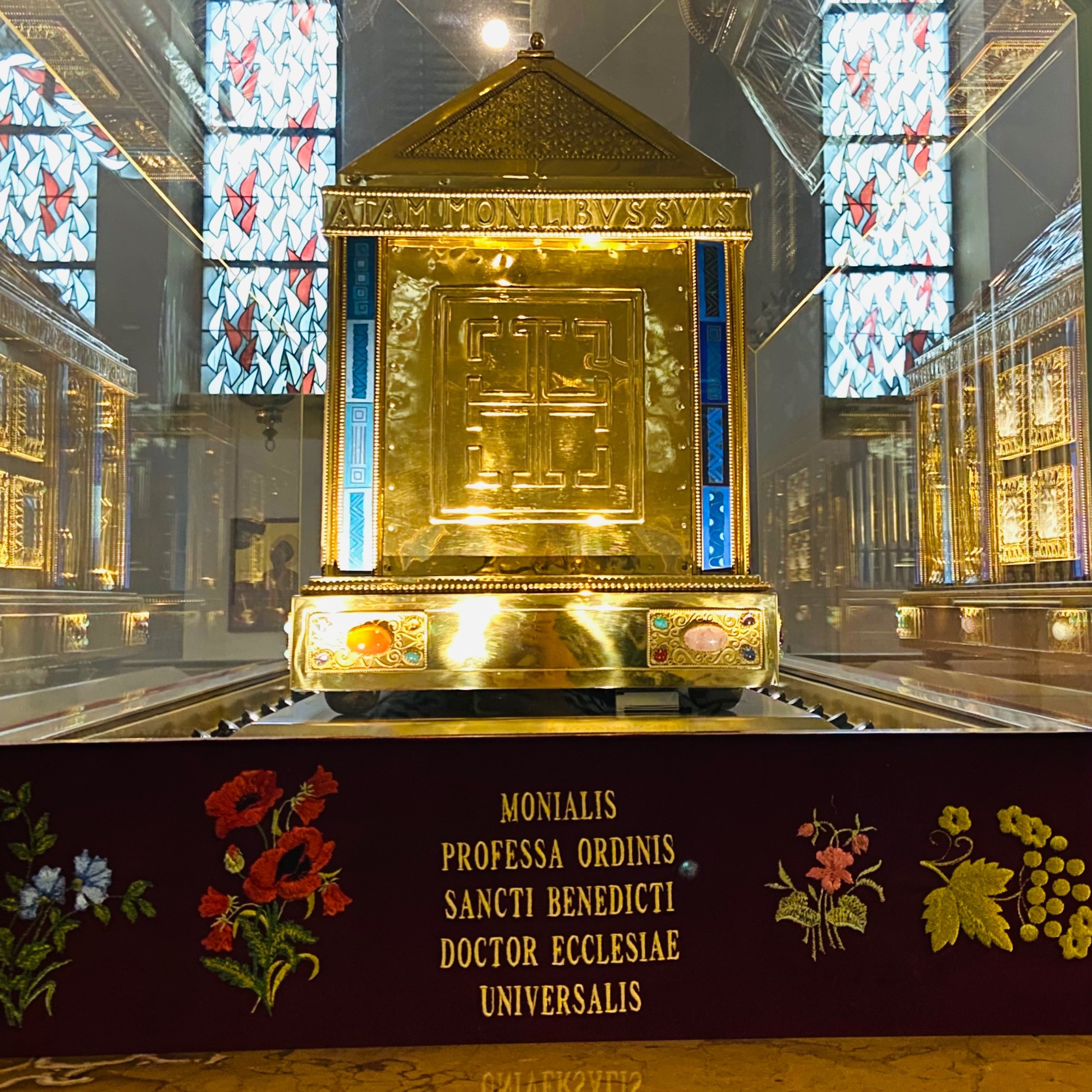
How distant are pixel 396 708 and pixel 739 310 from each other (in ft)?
3.29

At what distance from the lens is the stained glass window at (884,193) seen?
6.77ft

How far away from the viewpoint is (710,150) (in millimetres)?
2098

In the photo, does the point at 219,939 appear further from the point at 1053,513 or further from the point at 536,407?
the point at 1053,513

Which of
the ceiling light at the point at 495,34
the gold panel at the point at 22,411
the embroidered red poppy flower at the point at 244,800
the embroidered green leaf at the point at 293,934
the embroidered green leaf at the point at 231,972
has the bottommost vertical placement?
the embroidered green leaf at the point at 231,972

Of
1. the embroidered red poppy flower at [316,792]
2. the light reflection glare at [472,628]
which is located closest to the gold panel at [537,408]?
the light reflection glare at [472,628]

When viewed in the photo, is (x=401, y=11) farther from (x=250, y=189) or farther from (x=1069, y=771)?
(x=1069, y=771)

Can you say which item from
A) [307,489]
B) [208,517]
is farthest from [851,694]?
[208,517]

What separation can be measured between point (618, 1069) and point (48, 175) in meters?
2.02

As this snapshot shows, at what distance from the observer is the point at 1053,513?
68.3 inches

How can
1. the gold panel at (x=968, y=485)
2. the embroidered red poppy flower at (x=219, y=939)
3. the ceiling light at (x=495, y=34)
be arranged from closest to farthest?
1. the embroidered red poppy flower at (x=219, y=939)
2. the gold panel at (x=968, y=485)
3. the ceiling light at (x=495, y=34)

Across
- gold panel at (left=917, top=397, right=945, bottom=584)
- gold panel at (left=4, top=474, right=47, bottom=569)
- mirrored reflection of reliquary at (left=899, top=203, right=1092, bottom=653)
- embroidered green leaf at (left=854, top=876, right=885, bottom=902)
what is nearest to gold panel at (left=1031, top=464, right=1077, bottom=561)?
mirrored reflection of reliquary at (left=899, top=203, right=1092, bottom=653)

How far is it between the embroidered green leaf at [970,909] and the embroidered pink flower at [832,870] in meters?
0.12

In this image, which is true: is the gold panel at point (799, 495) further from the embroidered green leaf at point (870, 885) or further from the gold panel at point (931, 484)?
the embroidered green leaf at point (870, 885)

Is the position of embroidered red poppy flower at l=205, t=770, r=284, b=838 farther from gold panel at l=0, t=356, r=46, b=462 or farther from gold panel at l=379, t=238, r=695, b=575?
gold panel at l=0, t=356, r=46, b=462
